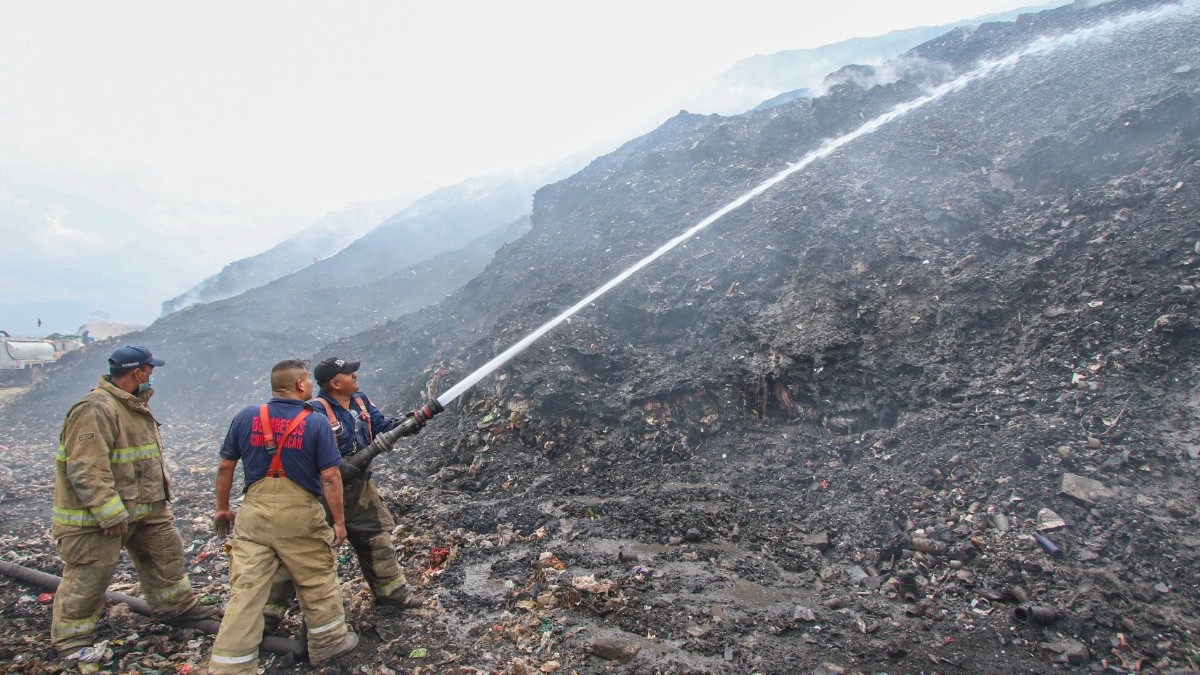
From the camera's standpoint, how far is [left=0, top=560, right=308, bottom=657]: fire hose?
302 centimetres

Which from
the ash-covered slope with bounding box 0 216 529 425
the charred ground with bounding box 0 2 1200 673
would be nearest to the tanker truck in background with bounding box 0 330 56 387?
the ash-covered slope with bounding box 0 216 529 425

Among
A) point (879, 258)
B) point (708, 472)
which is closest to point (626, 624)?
point (708, 472)

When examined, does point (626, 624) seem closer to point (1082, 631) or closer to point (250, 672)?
point (250, 672)

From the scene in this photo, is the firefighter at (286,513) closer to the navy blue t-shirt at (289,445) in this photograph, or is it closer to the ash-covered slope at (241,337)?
the navy blue t-shirt at (289,445)

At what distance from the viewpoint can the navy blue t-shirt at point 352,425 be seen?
3283 mm

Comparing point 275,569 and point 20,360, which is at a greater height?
point 20,360

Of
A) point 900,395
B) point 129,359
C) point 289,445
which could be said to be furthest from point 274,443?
point 900,395

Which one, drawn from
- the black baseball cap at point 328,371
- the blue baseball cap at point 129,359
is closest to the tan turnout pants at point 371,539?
the black baseball cap at point 328,371

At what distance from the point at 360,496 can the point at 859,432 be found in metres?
4.32

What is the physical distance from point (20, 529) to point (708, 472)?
6.88m

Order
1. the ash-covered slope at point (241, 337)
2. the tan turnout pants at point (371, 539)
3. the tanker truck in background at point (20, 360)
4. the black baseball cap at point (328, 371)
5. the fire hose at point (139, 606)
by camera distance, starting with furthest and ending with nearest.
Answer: the tanker truck in background at point (20, 360)
the ash-covered slope at point (241, 337)
the tan turnout pants at point (371, 539)
the black baseball cap at point (328, 371)
the fire hose at point (139, 606)

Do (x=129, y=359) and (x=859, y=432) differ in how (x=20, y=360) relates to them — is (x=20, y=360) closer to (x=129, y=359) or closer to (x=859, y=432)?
(x=129, y=359)

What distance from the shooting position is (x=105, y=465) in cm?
300

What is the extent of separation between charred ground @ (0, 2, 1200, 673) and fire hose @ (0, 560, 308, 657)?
0.30 feet
